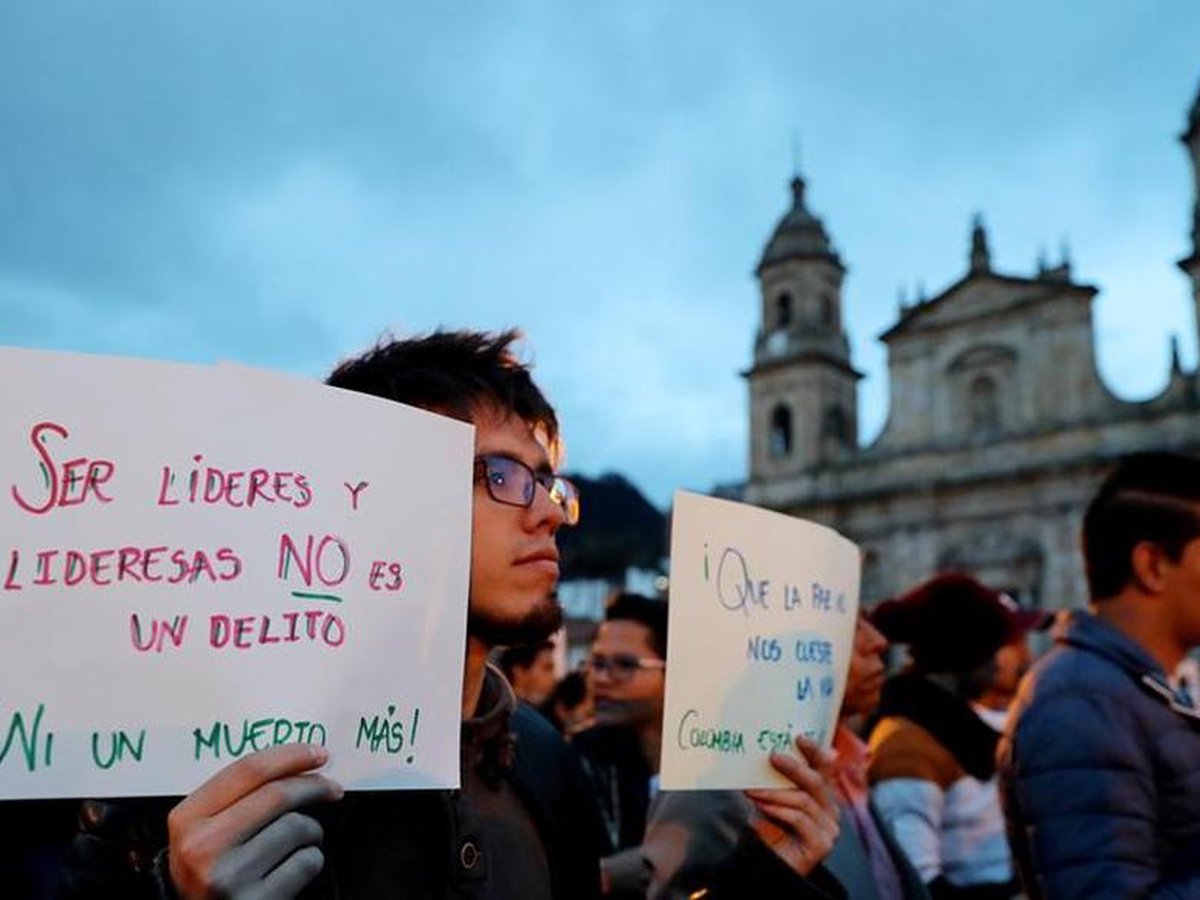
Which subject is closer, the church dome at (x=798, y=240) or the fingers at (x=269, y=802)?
the fingers at (x=269, y=802)

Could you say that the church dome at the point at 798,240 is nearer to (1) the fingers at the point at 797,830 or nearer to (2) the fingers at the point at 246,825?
(1) the fingers at the point at 797,830

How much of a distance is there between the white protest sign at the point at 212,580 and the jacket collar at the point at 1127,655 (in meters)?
1.41

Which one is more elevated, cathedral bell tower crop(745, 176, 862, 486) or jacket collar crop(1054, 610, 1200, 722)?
cathedral bell tower crop(745, 176, 862, 486)

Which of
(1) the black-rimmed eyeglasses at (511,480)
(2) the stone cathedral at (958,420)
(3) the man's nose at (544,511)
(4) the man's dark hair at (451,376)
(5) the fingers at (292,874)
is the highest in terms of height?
(2) the stone cathedral at (958,420)

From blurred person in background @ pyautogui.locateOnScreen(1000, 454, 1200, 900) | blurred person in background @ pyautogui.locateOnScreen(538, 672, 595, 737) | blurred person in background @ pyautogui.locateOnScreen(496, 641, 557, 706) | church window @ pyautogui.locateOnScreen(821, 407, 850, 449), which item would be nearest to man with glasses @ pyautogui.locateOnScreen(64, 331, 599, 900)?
blurred person in background @ pyautogui.locateOnScreen(1000, 454, 1200, 900)

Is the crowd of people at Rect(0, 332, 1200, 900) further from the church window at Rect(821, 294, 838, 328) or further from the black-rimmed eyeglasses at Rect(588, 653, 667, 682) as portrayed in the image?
the church window at Rect(821, 294, 838, 328)

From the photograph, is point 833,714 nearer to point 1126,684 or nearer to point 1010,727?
point 1010,727

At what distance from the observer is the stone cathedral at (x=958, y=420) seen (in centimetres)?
2461

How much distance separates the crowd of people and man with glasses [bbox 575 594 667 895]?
1.04 m

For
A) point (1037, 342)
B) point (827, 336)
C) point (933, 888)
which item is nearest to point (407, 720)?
point (933, 888)

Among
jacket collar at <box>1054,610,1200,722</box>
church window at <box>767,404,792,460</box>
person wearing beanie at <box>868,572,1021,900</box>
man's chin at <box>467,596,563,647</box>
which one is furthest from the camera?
church window at <box>767,404,792,460</box>

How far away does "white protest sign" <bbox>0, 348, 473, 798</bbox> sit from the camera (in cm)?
120

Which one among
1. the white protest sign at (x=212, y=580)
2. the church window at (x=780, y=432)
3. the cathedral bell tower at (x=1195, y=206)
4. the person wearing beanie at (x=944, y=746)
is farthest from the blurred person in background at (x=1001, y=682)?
the church window at (x=780, y=432)

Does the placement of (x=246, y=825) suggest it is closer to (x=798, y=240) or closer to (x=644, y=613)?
(x=644, y=613)
